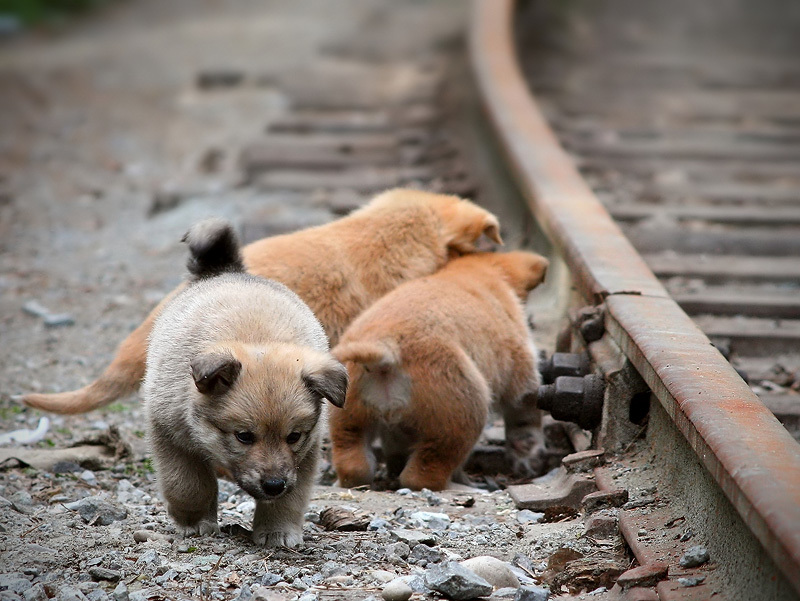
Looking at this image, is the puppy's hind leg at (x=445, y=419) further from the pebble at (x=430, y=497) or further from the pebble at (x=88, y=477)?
the pebble at (x=88, y=477)

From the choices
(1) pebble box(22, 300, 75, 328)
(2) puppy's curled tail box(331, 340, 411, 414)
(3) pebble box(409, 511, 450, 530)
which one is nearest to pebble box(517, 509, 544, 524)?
(3) pebble box(409, 511, 450, 530)

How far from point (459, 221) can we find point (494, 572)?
2897mm

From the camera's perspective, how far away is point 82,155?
10219 millimetres

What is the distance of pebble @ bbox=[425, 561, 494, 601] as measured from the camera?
10.1 ft

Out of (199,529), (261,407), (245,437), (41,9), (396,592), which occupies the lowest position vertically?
(41,9)

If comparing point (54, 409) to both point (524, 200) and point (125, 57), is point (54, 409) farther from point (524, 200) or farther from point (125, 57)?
point (125, 57)

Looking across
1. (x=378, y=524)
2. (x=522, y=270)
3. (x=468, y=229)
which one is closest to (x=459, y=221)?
(x=468, y=229)

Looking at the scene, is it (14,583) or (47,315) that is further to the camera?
(47,315)

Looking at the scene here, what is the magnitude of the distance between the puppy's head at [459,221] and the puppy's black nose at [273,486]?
8.52ft

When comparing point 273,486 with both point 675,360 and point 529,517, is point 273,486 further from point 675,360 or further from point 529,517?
point 675,360

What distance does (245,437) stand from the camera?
3537mm

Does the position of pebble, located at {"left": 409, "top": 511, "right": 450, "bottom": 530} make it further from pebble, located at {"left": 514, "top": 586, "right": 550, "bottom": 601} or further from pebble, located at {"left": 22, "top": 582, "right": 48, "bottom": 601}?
pebble, located at {"left": 22, "top": 582, "right": 48, "bottom": 601}

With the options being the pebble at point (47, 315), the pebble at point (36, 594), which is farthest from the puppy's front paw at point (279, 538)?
the pebble at point (47, 315)

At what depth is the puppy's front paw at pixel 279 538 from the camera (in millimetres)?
3711
